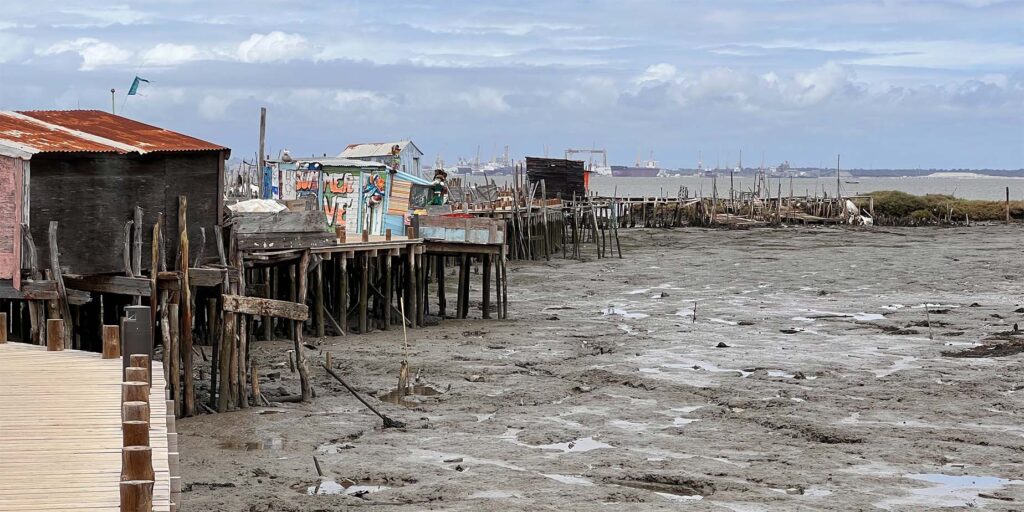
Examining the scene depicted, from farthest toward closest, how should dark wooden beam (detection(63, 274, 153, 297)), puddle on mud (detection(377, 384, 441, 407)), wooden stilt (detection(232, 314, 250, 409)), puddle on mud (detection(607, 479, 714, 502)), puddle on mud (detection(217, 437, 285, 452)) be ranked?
1. puddle on mud (detection(377, 384, 441, 407))
2. wooden stilt (detection(232, 314, 250, 409))
3. dark wooden beam (detection(63, 274, 153, 297))
4. puddle on mud (detection(217, 437, 285, 452))
5. puddle on mud (detection(607, 479, 714, 502))

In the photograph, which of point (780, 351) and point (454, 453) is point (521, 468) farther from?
point (780, 351)

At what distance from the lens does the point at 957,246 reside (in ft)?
162

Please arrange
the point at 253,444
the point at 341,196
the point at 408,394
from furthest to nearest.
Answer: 1. the point at 341,196
2. the point at 408,394
3. the point at 253,444

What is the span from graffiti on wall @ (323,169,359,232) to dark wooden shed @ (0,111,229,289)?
10187mm

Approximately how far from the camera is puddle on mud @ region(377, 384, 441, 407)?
58.0 feet

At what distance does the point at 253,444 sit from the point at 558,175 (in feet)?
134

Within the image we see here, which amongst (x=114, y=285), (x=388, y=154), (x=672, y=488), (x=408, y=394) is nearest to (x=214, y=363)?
(x=114, y=285)

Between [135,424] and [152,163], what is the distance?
9.39 m

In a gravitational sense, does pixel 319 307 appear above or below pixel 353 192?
below

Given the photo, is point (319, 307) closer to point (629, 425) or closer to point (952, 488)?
point (629, 425)

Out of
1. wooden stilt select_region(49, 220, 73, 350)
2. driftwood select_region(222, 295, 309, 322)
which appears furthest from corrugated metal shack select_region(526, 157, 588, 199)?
wooden stilt select_region(49, 220, 73, 350)

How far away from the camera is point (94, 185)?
1559cm

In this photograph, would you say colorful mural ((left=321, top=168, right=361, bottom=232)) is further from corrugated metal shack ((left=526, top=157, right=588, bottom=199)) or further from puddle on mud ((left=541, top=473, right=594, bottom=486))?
corrugated metal shack ((left=526, top=157, right=588, bottom=199))

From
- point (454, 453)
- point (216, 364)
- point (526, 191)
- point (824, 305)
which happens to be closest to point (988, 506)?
point (454, 453)
